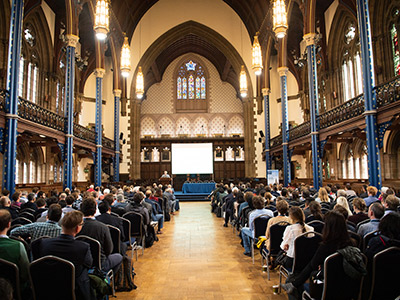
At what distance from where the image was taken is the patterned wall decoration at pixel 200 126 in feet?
90.9

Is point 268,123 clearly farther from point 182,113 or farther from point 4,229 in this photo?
point 4,229

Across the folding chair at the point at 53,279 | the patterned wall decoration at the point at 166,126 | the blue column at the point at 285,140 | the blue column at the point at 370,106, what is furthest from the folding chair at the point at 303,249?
the patterned wall decoration at the point at 166,126

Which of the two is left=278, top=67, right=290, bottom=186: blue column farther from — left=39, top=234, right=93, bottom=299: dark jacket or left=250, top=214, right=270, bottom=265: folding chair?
left=39, top=234, right=93, bottom=299: dark jacket

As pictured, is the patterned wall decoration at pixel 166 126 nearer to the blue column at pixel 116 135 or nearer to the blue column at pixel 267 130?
the blue column at pixel 116 135

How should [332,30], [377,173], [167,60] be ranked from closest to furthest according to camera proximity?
[377,173] → [332,30] → [167,60]

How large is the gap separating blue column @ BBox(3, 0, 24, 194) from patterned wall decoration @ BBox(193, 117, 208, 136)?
19.8 metres

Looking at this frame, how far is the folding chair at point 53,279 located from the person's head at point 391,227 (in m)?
2.67

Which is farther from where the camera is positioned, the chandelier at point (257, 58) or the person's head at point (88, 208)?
the chandelier at point (257, 58)

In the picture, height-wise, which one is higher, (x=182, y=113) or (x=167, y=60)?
(x=167, y=60)

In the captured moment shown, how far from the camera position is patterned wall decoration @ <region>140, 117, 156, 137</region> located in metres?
27.7

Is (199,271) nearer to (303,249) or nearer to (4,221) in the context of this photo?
(303,249)

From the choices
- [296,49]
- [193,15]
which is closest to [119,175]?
[193,15]

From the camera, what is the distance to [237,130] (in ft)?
91.6

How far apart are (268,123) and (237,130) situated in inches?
305
